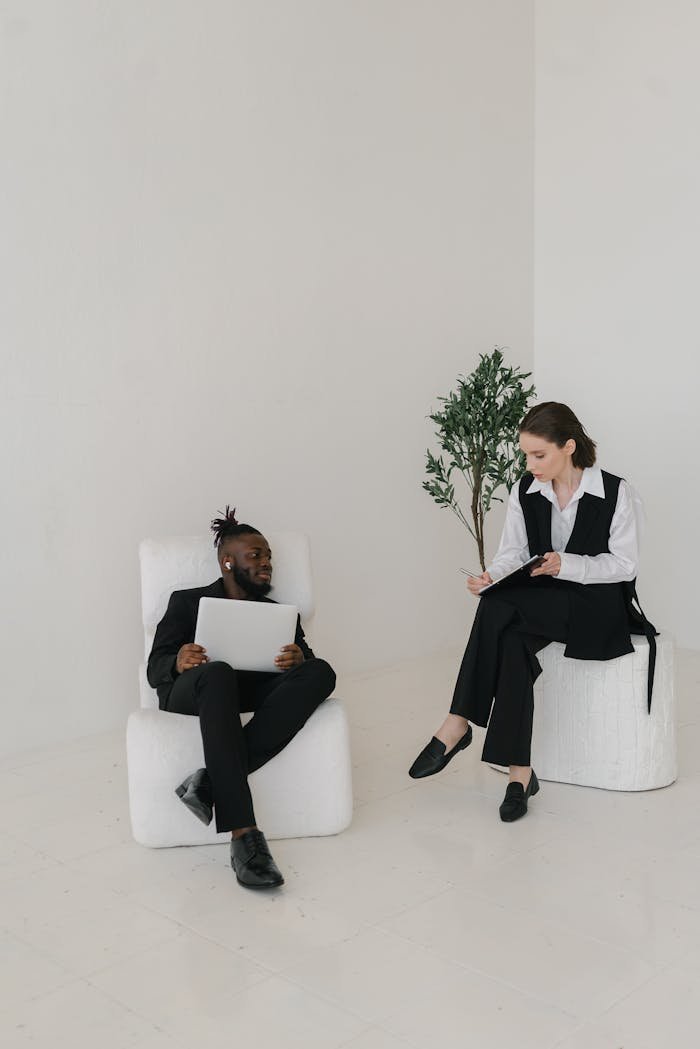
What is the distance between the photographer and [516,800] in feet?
10.4

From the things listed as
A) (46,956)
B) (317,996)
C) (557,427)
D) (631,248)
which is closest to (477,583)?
(557,427)

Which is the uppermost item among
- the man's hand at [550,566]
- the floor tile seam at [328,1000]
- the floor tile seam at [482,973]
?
the man's hand at [550,566]

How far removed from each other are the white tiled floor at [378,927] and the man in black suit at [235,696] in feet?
0.56

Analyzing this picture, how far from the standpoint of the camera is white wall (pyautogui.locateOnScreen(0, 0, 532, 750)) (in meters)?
3.97

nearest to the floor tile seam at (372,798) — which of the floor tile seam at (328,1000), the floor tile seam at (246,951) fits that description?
the floor tile seam at (246,951)

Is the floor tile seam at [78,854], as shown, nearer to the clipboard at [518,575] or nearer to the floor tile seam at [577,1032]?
the clipboard at [518,575]

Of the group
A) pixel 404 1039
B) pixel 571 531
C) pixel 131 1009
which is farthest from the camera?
pixel 571 531

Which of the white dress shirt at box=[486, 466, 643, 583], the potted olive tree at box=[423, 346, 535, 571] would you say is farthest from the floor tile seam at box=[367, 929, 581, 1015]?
the potted olive tree at box=[423, 346, 535, 571]

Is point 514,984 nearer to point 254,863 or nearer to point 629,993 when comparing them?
point 629,993

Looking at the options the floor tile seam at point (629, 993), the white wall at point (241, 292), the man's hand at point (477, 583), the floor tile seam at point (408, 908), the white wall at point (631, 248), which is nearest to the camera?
the floor tile seam at point (629, 993)

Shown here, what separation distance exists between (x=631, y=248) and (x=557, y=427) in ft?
8.33

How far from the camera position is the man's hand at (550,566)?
10.7 feet

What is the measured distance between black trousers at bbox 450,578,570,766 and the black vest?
0.05m

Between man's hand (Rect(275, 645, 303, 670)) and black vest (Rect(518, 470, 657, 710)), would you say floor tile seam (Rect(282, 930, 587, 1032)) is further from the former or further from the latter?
black vest (Rect(518, 470, 657, 710))
